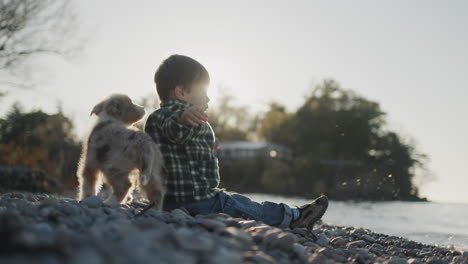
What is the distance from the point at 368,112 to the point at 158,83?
84.6ft

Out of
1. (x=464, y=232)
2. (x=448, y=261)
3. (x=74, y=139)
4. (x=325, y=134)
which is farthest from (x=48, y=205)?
(x=325, y=134)

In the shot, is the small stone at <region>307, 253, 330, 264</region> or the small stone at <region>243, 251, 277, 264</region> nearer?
the small stone at <region>243, 251, 277, 264</region>

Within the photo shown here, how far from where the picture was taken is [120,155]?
3900 mm

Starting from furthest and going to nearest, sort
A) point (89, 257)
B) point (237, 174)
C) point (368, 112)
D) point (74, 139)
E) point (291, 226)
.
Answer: point (368, 112)
point (237, 174)
point (74, 139)
point (291, 226)
point (89, 257)

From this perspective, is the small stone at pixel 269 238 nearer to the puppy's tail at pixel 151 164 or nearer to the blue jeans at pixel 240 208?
the blue jeans at pixel 240 208

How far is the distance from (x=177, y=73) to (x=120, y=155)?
94 centimetres

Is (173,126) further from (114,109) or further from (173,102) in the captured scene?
(114,109)

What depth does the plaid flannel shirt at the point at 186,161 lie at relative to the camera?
368 centimetres

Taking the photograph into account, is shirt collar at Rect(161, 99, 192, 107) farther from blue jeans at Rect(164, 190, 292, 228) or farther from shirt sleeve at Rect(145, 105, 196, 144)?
blue jeans at Rect(164, 190, 292, 228)

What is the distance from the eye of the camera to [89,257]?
4.64 ft

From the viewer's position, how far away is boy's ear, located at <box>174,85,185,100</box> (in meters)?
3.86

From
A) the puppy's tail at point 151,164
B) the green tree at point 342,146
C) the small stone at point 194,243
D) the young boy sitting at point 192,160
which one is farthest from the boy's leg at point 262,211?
the green tree at point 342,146

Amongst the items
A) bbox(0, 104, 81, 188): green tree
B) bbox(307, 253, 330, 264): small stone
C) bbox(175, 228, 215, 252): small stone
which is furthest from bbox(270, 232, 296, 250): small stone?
bbox(0, 104, 81, 188): green tree

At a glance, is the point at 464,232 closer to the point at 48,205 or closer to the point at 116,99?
the point at 116,99
